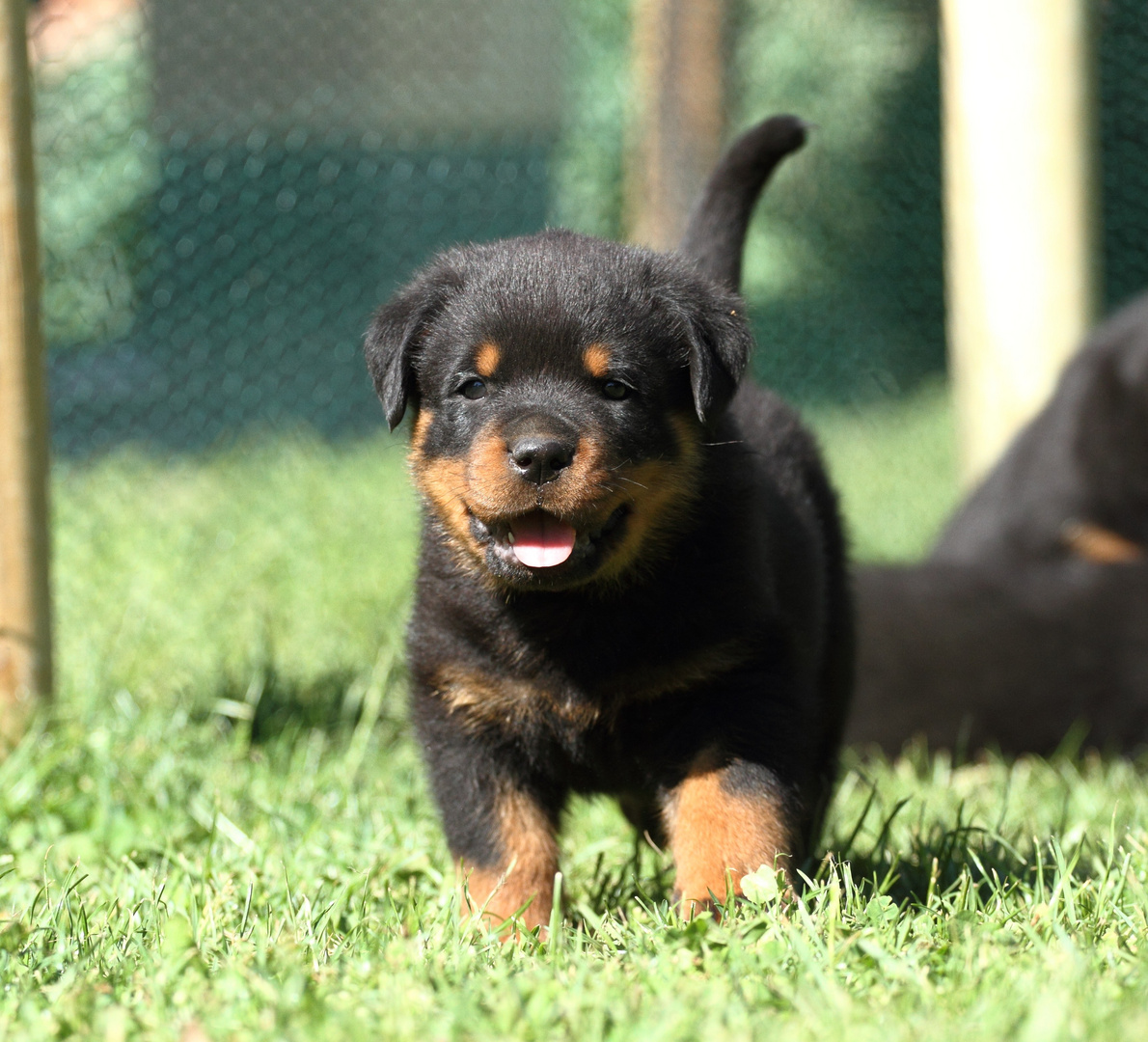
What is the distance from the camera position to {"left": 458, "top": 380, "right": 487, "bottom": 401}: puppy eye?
238 cm

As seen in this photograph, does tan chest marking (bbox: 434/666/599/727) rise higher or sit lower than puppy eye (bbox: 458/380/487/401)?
lower

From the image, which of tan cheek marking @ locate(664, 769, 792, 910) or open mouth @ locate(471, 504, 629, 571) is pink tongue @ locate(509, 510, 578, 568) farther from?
tan cheek marking @ locate(664, 769, 792, 910)

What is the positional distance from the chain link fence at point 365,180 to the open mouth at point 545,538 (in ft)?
8.14

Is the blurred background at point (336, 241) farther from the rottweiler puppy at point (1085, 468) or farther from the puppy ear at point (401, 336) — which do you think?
the rottweiler puppy at point (1085, 468)

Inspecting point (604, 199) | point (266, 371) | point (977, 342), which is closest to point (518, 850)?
point (977, 342)

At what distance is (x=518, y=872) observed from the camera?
2.32m

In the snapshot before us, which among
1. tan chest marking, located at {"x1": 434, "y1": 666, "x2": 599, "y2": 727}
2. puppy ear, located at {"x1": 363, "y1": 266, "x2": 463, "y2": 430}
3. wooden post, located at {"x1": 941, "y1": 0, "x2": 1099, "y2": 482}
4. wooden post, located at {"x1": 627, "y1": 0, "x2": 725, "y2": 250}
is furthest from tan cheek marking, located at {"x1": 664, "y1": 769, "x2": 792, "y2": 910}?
wooden post, located at {"x1": 627, "y1": 0, "x2": 725, "y2": 250}

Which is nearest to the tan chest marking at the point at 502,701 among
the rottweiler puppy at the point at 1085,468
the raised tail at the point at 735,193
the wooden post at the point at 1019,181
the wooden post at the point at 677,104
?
the raised tail at the point at 735,193

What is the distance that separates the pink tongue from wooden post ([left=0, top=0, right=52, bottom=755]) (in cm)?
163

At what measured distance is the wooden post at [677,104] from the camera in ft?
21.5

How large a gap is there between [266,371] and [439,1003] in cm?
563

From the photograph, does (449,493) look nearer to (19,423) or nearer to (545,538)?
(545,538)

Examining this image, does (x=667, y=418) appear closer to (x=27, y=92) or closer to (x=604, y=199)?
(x=27, y=92)

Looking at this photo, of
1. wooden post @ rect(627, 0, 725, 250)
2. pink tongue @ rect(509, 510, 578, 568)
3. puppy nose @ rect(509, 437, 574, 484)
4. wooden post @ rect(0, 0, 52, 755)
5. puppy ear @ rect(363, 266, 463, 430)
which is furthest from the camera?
wooden post @ rect(627, 0, 725, 250)
